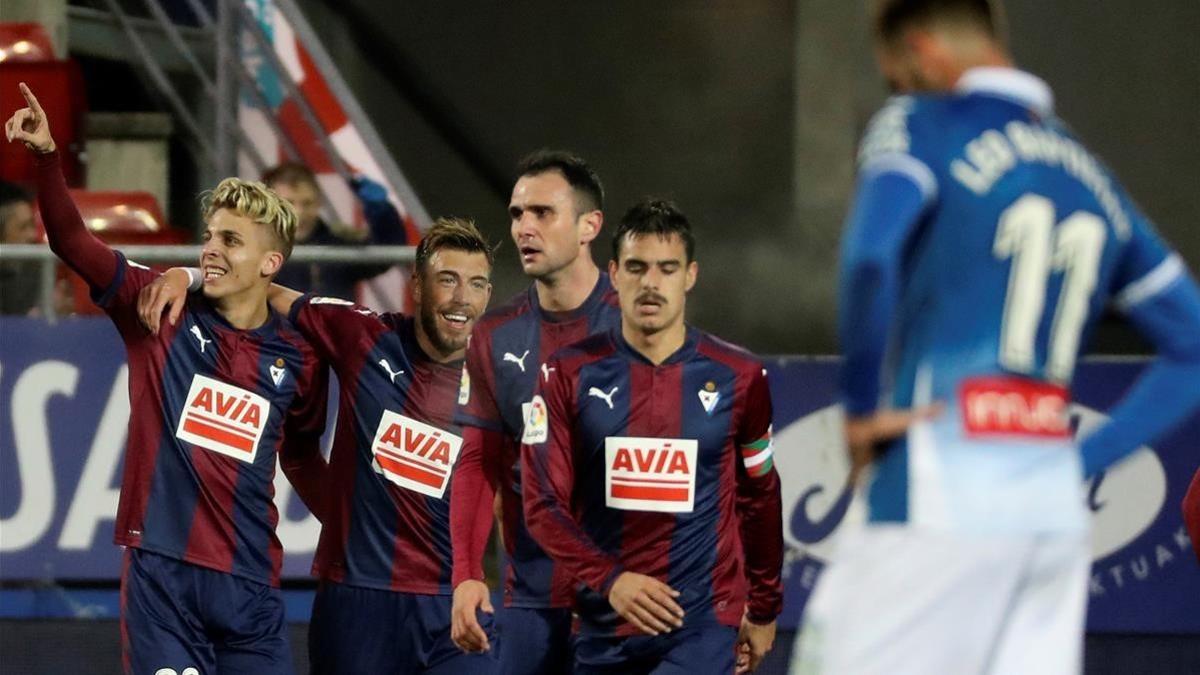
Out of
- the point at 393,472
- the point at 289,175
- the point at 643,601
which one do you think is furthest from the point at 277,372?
the point at 289,175

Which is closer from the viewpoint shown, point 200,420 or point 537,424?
point 537,424

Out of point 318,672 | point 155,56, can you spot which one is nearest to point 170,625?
point 318,672

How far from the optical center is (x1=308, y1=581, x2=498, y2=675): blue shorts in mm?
6035

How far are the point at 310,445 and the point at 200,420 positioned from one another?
1.47 ft

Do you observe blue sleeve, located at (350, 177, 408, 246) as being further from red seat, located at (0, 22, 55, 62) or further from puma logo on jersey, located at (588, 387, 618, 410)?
puma logo on jersey, located at (588, 387, 618, 410)

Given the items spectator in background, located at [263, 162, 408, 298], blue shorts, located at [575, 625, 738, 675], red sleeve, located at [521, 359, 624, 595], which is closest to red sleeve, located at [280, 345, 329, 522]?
red sleeve, located at [521, 359, 624, 595]

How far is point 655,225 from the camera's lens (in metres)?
5.45

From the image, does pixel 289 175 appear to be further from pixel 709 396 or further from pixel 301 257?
pixel 709 396

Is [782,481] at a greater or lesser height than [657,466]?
greater

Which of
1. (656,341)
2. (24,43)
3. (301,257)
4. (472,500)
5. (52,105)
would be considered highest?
(24,43)

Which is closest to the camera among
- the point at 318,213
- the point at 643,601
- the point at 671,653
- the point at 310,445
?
the point at 643,601

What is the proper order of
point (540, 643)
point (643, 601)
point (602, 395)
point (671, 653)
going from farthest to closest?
point (540, 643), point (602, 395), point (671, 653), point (643, 601)

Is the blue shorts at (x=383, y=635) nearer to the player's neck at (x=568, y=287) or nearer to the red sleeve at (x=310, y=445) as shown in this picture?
the red sleeve at (x=310, y=445)

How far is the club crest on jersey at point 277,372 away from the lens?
6.00m
